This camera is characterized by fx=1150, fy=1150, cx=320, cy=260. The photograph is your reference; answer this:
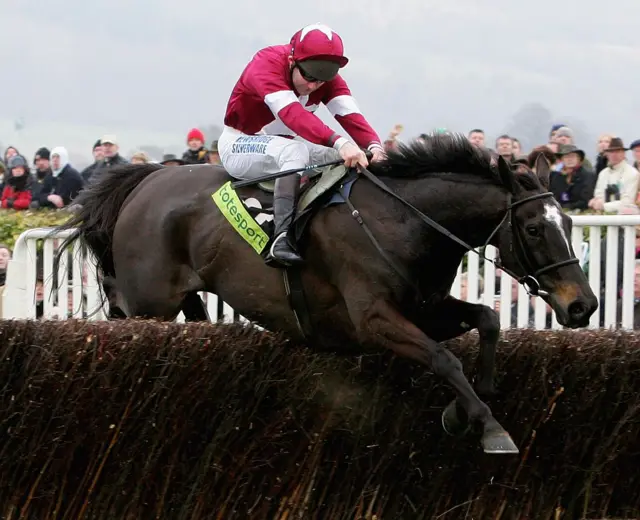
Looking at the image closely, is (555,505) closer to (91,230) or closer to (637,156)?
(91,230)

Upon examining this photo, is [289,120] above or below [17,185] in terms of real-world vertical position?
above

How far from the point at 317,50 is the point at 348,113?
56 centimetres

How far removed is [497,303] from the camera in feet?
23.4

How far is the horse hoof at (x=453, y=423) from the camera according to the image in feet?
15.2

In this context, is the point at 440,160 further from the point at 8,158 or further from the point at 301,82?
the point at 8,158

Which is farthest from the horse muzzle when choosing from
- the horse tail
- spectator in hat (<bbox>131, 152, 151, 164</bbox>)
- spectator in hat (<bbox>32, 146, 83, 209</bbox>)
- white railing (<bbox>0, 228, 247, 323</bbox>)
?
spectator in hat (<bbox>32, 146, 83, 209</bbox>)

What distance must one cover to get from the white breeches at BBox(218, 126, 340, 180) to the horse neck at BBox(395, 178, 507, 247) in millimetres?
655

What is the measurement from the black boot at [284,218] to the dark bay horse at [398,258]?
0.40 ft

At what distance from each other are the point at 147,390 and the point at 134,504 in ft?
1.64

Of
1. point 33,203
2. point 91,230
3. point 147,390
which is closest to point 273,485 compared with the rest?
point 147,390

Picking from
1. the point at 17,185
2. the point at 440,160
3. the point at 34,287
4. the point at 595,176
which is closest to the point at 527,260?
the point at 440,160

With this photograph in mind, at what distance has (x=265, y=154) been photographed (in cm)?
551

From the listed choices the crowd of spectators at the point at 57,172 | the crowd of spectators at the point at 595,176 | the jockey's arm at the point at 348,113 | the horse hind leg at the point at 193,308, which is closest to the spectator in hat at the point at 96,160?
the crowd of spectators at the point at 57,172

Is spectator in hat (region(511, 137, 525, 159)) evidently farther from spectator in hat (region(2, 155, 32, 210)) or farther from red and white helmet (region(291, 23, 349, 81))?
spectator in hat (region(2, 155, 32, 210))
